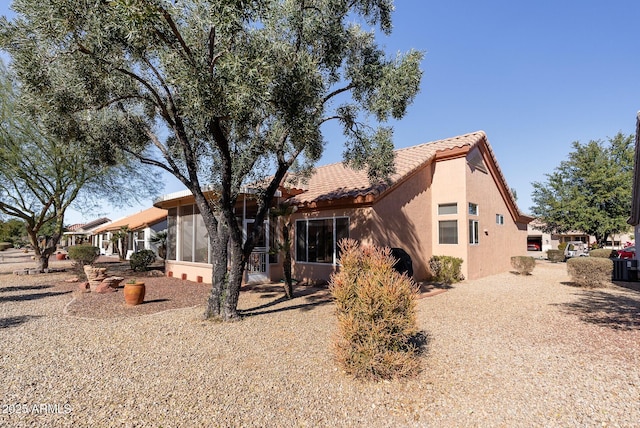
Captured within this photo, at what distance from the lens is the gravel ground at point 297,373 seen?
150 inches

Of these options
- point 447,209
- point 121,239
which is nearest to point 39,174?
point 121,239

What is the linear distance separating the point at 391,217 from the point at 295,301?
16.7 feet

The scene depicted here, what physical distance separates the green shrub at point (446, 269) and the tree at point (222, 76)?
5731mm

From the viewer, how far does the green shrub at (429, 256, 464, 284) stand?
44.7ft

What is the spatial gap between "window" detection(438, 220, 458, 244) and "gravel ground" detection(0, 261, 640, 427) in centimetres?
591

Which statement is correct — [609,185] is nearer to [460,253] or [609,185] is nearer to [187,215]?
[460,253]

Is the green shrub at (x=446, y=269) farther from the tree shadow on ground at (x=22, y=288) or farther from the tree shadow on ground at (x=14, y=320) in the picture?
the tree shadow on ground at (x=22, y=288)

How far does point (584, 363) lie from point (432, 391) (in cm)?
292

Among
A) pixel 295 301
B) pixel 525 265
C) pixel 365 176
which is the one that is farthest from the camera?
pixel 525 265

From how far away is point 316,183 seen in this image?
53.6ft

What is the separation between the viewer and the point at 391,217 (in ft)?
41.8

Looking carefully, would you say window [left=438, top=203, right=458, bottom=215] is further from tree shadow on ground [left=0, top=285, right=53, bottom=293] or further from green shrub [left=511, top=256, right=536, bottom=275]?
tree shadow on ground [left=0, top=285, right=53, bottom=293]

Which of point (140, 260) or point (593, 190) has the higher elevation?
point (593, 190)

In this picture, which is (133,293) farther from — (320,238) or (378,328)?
(378,328)
